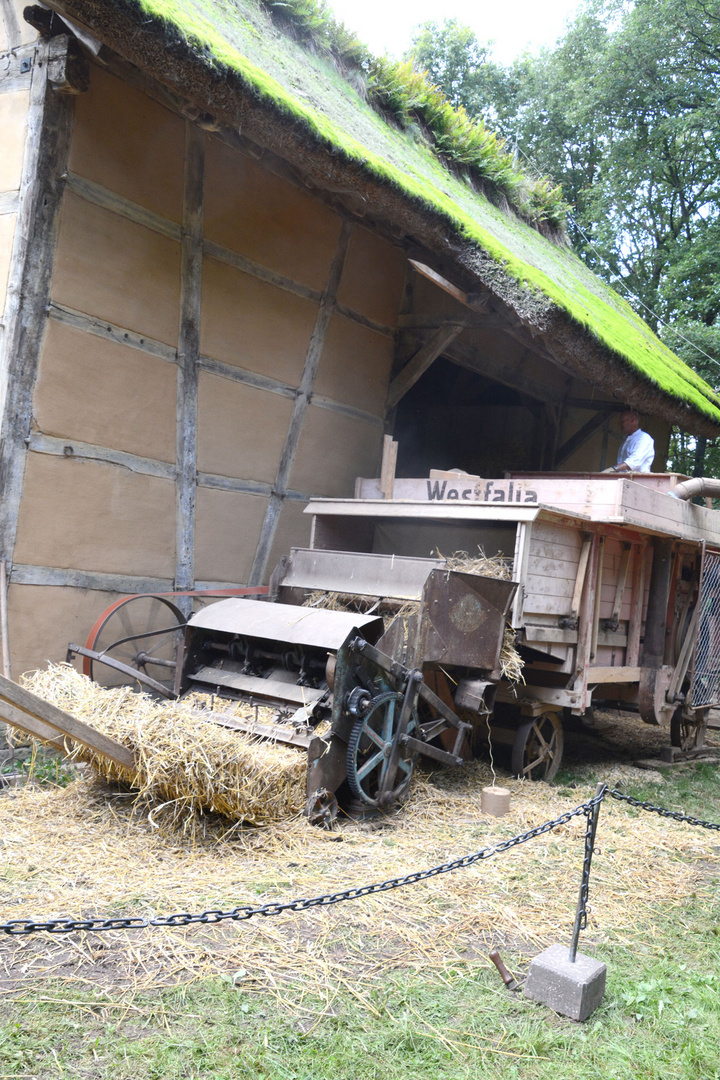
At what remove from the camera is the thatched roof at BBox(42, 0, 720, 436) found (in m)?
4.78

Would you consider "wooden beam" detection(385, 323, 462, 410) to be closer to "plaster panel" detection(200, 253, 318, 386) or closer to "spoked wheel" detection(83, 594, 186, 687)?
"plaster panel" detection(200, 253, 318, 386)

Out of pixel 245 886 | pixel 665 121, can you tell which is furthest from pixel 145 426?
pixel 665 121

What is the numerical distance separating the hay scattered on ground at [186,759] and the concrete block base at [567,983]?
5.56 feet

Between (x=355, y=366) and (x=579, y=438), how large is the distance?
4036 millimetres

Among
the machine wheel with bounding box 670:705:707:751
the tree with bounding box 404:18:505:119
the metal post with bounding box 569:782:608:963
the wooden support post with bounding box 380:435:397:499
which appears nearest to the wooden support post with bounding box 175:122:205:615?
the wooden support post with bounding box 380:435:397:499

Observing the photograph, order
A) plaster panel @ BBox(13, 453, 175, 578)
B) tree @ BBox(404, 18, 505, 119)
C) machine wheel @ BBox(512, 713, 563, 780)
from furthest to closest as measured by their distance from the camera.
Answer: tree @ BBox(404, 18, 505, 119)
machine wheel @ BBox(512, 713, 563, 780)
plaster panel @ BBox(13, 453, 175, 578)

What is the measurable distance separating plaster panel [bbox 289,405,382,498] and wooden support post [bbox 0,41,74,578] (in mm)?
2588

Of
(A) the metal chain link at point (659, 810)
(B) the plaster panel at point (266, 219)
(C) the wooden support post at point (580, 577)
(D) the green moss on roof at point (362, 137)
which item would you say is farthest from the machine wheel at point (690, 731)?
(B) the plaster panel at point (266, 219)

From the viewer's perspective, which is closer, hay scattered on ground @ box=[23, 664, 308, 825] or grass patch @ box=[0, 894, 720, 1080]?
grass patch @ box=[0, 894, 720, 1080]

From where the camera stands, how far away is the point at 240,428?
22.2ft

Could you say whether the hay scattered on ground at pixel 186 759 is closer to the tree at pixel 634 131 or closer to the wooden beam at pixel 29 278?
the wooden beam at pixel 29 278

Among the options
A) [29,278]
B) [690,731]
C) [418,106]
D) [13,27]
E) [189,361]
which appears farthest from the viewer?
[418,106]

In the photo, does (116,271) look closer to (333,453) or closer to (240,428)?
(240,428)

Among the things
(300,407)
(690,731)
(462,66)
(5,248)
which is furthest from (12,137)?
(462,66)
